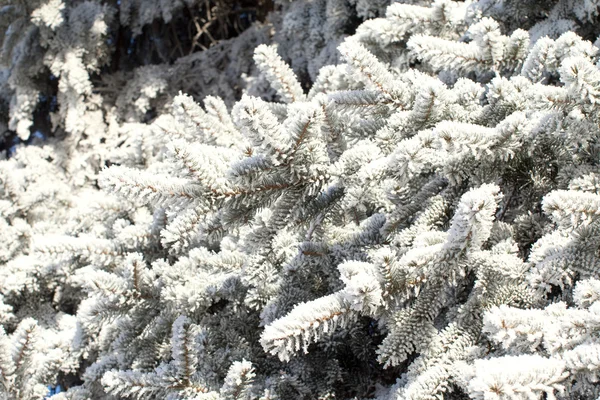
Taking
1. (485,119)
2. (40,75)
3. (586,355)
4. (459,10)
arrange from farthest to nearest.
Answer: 1. (40,75)
2. (459,10)
3. (485,119)
4. (586,355)

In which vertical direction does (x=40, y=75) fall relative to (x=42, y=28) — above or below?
below

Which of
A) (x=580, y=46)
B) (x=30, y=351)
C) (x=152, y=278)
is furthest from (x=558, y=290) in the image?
(x=30, y=351)

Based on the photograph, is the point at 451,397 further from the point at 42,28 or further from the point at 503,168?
the point at 42,28

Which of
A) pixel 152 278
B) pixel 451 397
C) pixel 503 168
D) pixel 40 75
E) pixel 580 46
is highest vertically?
pixel 40 75

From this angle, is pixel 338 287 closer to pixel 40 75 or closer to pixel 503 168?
pixel 503 168

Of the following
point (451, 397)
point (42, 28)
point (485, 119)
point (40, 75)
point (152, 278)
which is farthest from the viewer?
point (40, 75)

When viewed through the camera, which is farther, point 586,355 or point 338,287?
point 338,287

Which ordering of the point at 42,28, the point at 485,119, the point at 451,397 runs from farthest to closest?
the point at 42,28
the point at 485,119
the point at 451,397

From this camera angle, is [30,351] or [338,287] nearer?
[338,287]

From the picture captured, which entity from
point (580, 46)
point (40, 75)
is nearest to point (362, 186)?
point (580, 46)
